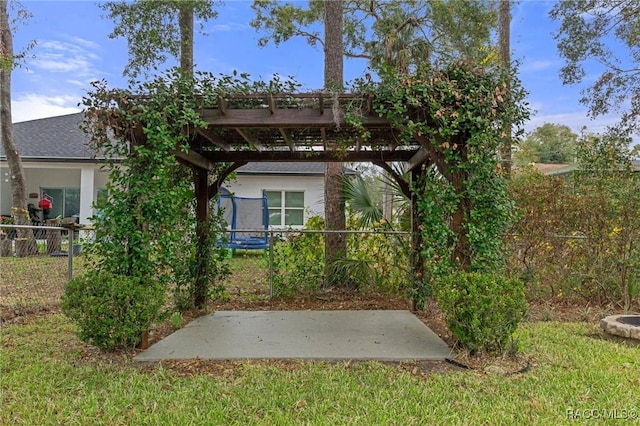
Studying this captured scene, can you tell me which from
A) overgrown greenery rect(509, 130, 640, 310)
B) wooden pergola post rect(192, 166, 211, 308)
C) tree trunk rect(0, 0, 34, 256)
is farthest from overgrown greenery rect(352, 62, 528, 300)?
tree trunk rect(0, 0, 34, 256)

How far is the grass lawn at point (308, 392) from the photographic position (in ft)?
9.05

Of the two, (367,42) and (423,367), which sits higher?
(367,42)

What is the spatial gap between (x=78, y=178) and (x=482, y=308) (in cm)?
1499

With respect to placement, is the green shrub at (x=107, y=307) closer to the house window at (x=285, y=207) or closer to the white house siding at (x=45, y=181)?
the house window at (x=285, y=207)

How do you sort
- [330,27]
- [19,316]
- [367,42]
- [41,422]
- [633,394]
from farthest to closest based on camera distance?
[367,42] < [330,27] < [19,316] < [633,394] < [41,422]

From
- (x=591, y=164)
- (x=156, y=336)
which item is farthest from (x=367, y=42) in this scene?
(x=156, y=336)

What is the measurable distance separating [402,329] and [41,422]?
11.5ft

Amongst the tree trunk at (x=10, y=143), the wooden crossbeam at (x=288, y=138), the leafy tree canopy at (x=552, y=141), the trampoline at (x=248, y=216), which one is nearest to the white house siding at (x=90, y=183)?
the trampoline at (x=248, y=216)

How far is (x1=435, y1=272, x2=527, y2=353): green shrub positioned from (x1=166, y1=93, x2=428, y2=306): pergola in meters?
1.57

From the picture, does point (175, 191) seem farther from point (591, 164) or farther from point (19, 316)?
point (591, 164)

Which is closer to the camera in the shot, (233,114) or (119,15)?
(233,114)

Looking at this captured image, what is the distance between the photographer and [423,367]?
3.67 meters

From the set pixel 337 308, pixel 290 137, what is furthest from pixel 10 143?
pixel 337 308

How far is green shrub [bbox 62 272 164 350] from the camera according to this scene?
3.69 meters
